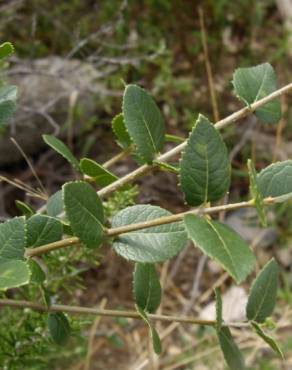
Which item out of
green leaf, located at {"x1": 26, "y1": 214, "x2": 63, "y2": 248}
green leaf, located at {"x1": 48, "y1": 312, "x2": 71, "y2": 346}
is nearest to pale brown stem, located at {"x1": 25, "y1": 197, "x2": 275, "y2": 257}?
green leaf, located at {"x1": 26, "y1": 214, "x2": 63, "y2": 248}

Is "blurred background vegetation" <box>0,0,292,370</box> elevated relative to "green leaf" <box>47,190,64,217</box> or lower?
lower

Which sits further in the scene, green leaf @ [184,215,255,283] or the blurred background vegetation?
the blurred background vegetation

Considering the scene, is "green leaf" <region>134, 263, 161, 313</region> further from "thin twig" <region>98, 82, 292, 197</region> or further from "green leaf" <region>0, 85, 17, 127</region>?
"green leaf" <region>0, 85, 17, 127</region>

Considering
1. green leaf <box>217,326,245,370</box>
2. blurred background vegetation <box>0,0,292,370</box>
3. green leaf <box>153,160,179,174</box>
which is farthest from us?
blurred background vegetation <box>0,0,292,370</box>

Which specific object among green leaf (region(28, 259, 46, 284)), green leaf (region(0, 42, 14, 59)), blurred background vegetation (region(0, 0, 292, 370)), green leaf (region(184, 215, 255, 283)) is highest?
green leaf (region(0, 42, 14, 59))

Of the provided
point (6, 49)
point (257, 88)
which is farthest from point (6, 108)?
point (257, 88)

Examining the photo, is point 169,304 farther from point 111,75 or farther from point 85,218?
point 85,218

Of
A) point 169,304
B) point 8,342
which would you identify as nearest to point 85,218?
point 8,342

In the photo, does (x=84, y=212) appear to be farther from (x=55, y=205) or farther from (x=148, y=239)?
(x=55, y=205)
